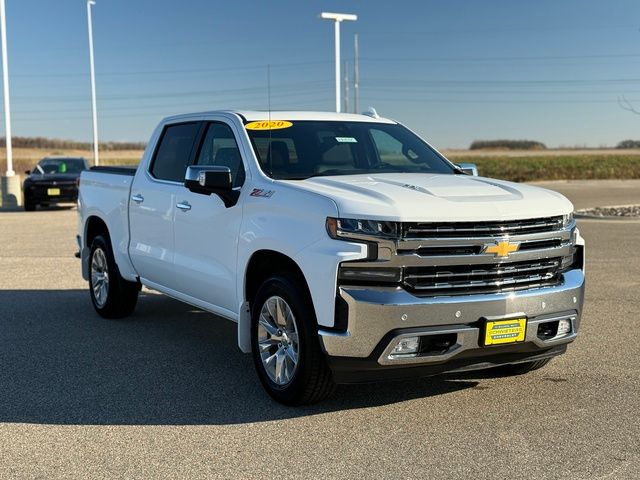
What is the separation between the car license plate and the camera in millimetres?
4707

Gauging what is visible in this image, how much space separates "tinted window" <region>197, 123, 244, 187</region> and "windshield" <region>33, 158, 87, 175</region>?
59.7 feet

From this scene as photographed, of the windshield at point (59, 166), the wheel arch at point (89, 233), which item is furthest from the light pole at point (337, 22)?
the wheel arch at point (89, 233)

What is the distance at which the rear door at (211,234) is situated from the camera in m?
5.74

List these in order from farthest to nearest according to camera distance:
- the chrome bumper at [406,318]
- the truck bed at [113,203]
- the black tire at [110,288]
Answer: the black tire at [110,288] < the truck bed at [113,203] < the chrome bumper at [406,318]

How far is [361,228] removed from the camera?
181 inches

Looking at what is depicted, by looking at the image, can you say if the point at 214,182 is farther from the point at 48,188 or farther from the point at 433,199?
the point at 48,188

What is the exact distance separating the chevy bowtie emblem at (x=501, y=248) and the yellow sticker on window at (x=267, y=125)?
2.17 meters

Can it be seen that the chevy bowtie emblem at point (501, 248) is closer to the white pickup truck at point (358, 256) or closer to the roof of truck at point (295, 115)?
the white pickup truck at point (358, 256)

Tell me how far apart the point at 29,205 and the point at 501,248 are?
21.0 m

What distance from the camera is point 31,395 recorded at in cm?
547

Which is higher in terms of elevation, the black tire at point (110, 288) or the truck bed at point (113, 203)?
the truck bed at point (113, 203)

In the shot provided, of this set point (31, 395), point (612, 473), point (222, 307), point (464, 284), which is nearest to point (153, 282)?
point (222, 307)

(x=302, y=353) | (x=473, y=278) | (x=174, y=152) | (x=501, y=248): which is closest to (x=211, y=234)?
(x=174, y=152)

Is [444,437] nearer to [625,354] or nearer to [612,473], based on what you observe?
[612,473]
